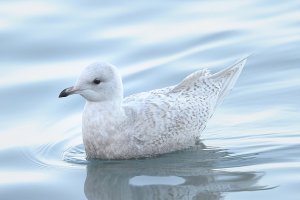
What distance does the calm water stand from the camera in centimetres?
952

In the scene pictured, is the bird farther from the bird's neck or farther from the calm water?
the calm water

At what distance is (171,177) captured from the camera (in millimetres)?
9641

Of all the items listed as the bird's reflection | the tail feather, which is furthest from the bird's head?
the tail feather

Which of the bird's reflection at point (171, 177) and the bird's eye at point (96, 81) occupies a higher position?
the bird's eye at point (96, 81)

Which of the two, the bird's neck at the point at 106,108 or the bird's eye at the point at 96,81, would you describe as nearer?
the bird's eye at the point at 96,81

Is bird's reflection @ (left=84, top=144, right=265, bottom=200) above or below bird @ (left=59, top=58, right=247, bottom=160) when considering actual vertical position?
below

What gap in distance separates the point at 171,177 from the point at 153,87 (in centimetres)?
278

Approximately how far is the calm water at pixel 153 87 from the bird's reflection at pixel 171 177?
0.01 m

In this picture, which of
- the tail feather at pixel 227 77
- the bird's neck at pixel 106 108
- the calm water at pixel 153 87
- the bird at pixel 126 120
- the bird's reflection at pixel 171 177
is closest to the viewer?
the bird's reflection at pixel 171 177

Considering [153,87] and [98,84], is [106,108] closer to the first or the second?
[98,84]

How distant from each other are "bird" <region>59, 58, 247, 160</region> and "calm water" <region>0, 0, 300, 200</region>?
0.42ft

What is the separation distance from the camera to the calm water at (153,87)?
9523 mm

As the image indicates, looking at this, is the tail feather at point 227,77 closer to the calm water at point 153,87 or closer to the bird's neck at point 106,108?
the calm water at point 153,87

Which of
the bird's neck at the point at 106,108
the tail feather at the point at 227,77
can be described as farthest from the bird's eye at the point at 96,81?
the tail feather at the point at 227,77
